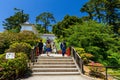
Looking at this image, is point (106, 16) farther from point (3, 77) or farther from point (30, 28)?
point (3, 77)

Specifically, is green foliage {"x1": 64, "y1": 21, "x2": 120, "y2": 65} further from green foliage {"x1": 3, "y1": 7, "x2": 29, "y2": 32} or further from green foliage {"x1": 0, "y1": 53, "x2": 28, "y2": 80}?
green foliage {"x1": 3, "y1": 7, "x2": 29, "y2": 32}

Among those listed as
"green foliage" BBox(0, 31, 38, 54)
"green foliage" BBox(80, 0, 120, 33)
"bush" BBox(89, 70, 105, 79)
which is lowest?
"bush" BBox(89, 70, 105, 79)

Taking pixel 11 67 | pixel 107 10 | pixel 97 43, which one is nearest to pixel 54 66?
pixel 11 67

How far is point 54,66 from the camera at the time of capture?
1897 cm

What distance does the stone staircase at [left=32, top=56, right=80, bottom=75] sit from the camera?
1767cm

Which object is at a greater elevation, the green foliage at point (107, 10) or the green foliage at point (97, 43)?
the green foliage at point (107, 10)

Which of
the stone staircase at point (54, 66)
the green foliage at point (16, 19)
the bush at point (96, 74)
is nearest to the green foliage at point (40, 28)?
the green foliage at point (16, 19)

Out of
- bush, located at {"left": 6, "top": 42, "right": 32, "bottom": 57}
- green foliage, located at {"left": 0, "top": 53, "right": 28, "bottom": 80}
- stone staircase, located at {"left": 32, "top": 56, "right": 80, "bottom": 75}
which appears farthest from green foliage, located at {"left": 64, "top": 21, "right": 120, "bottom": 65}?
green foliage, located at {"left": 0, "top": 53, "right": 28, "bottom": 80}

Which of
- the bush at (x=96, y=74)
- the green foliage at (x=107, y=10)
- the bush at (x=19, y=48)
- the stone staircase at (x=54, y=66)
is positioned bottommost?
the bush at (x=96, y=74)

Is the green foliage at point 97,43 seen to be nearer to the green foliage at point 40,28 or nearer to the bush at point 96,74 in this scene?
the bush at point 96,74

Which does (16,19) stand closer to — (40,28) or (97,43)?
(40,28)

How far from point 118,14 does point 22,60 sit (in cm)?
3296

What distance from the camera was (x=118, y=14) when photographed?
4553 centimetres

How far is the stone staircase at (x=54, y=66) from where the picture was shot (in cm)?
1767
